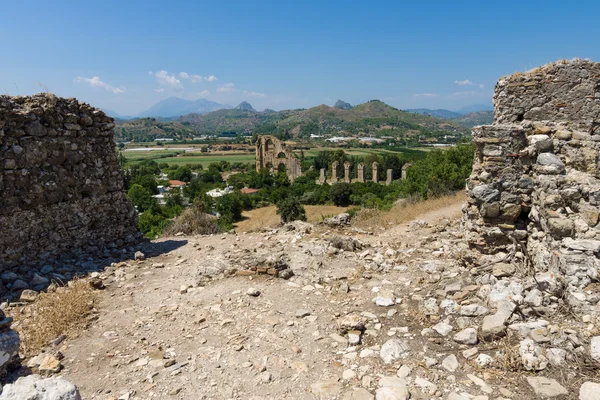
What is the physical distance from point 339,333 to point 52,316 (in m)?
3.67

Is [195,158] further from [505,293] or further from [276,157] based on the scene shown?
[505,293]

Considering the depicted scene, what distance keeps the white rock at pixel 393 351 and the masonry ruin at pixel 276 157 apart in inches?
2104

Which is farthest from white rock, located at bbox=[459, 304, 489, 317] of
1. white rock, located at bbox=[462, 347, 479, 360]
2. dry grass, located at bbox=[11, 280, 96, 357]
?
dry grass, located at bbox=[11, 280, 96, 357]

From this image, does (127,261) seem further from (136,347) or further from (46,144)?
(136,347)

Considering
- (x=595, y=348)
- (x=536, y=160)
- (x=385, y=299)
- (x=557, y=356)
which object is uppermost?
(x=536, y=160)

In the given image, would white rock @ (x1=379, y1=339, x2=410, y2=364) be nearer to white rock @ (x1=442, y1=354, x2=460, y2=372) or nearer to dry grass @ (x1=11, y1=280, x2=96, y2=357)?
white rock @ (x1=442, y1=354, x2=460, y2=372)

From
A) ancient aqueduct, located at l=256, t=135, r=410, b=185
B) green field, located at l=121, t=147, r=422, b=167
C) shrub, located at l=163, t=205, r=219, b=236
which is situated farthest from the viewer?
green field, located at l=121, t=147, r=422, b=167

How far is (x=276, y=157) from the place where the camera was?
62.8 metres

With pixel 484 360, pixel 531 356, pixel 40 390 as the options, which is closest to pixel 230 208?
pixel 484 360

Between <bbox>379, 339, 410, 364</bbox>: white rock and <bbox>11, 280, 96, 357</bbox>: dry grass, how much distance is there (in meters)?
3.70

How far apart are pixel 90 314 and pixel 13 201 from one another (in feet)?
8.96

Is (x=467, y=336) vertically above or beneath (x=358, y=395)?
above

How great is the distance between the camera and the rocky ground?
10.9 ft

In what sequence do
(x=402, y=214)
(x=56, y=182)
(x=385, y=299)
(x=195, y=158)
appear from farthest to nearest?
1. (x=195, y=158)
2. (x=402, y=214)
3. (x=56, y=182)
4. (x=385, y=299)
